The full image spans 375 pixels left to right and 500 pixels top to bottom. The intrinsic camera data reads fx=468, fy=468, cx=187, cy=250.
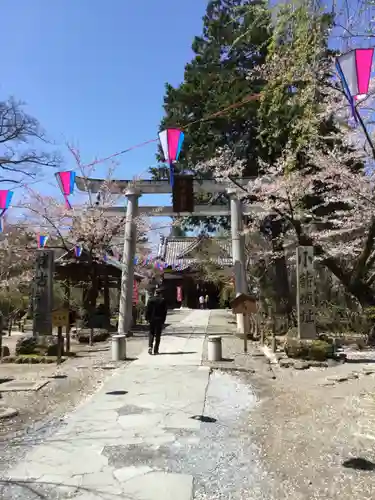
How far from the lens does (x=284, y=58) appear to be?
6367 millimetres

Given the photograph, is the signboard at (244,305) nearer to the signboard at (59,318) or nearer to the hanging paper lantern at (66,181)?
the signboard at (59,318)

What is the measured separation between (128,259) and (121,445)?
12.5 meters

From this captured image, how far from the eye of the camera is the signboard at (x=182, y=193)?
682 inches

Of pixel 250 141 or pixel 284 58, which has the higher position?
pixel 250 141

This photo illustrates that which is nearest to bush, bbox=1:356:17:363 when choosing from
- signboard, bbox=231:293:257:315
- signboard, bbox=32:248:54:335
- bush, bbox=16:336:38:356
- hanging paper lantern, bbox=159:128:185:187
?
bush, bbox=16:336:38:356

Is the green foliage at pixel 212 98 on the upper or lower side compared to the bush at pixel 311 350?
upper

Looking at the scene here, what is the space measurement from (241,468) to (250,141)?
18.1m

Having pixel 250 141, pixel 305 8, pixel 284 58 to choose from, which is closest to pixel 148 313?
pixel 284 58

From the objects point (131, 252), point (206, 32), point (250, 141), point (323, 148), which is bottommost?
point (131, 252)

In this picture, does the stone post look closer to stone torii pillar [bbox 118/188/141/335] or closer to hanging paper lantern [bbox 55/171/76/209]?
stone torii pillar [bbox 118/188/141/335]

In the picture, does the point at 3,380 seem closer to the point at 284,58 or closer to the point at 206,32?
the point at 284,58

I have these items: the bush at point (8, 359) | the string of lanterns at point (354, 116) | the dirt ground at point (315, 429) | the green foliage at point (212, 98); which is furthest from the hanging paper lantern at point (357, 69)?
the green foliage at point (212, 98)

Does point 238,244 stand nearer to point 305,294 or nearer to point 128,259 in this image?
point 128,259

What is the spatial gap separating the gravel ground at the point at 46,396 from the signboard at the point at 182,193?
5.83 meters
